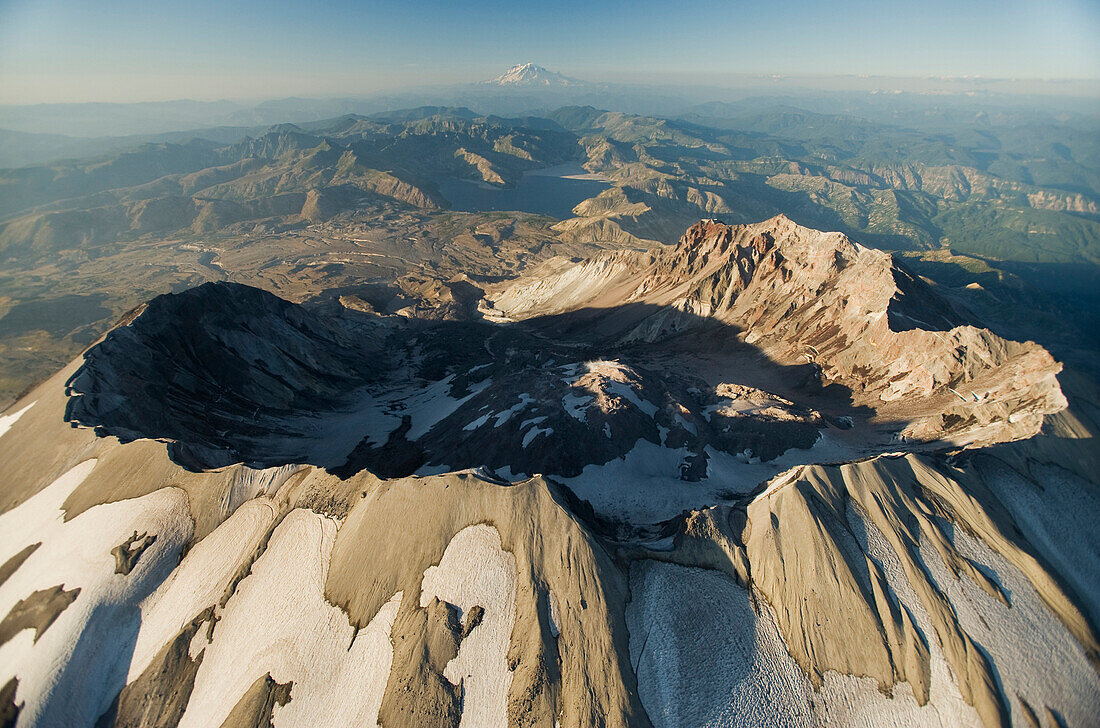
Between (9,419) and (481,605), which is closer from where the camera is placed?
(481,605)

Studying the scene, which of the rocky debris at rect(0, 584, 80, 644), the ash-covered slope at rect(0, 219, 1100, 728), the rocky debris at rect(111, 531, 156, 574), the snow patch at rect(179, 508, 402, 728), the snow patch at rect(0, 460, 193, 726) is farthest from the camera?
the rocky debris at rect(111, 531, 156, 574)

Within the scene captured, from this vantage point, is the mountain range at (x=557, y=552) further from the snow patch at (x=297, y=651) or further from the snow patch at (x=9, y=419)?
the snow patch at (x=9, y=419)

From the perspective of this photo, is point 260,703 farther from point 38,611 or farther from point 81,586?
point 38,611

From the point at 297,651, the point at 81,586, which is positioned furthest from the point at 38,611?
the point at 297,651

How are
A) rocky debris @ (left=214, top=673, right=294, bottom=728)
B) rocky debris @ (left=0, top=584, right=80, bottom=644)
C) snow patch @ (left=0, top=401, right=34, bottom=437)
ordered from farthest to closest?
snow patch @ (left=0, top=401, right=34, bottom=437)
rocky debris @ (left=0, top=584, right=80, bottom=644)
rocky debris @ (left=214, top=673, right=294, bottom=728)

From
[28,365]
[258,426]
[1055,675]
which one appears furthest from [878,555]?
[28,365]

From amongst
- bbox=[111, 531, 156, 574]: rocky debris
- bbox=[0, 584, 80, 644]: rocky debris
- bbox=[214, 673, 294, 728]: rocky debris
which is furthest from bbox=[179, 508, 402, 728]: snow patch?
Answer: bbox=[0, 584, 80, 644]: rocky debris

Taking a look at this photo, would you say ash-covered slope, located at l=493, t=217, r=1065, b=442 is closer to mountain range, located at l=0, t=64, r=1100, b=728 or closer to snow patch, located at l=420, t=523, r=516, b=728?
mountain range, located at l=0, t=64, r=1100, b=728

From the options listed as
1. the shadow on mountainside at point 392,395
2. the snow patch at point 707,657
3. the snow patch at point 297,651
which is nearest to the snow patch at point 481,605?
the snow patch at point 297,651

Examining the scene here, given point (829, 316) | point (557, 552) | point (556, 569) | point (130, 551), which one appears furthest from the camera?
point (829, 316)
